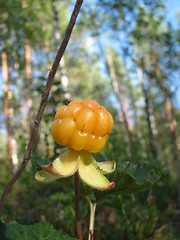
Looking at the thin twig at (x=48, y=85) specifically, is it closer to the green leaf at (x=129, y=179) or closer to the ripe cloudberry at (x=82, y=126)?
the ripe cloudberry at (x=82, y=126)

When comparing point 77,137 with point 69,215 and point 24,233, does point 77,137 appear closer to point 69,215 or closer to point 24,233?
point 24,233

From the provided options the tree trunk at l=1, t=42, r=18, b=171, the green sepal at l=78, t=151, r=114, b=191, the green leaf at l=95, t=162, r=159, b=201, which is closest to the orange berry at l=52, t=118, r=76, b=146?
the green sepal at l=78, t=151, r=114, b=191

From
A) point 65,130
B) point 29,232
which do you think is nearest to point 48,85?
point 65,130

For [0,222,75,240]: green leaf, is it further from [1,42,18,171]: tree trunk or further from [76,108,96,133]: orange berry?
[1,42,18,171]: tree trunk

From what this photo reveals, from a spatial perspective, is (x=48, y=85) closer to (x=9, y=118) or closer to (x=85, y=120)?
(x=85, y=120)

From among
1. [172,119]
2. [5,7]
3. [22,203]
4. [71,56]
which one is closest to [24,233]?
[22,203]

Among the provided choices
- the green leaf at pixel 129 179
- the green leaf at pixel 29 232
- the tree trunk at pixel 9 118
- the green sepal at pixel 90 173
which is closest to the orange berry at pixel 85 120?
the green sepal at pixel 90 173
